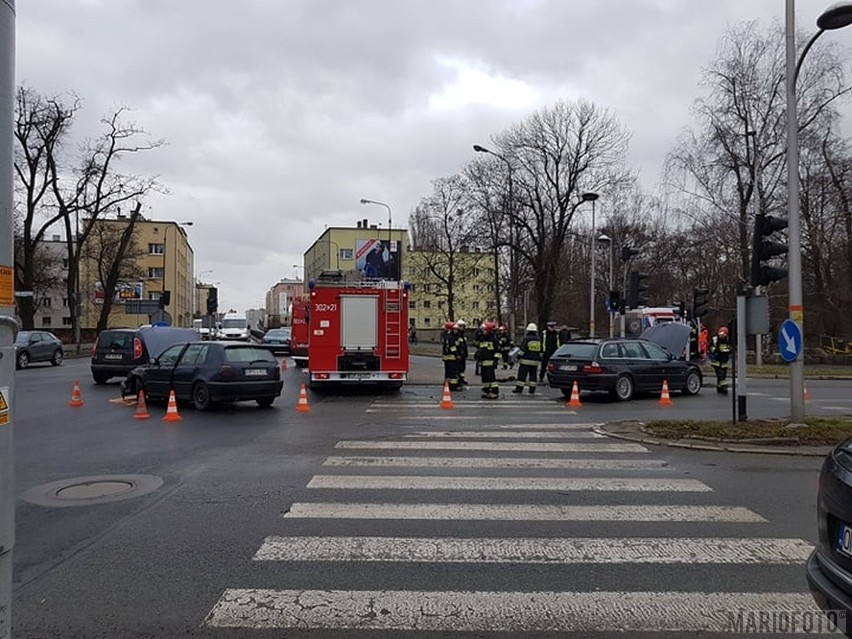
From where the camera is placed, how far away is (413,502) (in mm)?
6660

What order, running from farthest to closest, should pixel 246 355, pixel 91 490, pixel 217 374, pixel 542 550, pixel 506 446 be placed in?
pixel 246 355 → pixel 217 374 → pixel 506 446 → pixel 91 490 → pixel 542 550

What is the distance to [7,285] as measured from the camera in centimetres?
256

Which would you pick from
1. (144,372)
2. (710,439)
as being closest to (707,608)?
(710,439)

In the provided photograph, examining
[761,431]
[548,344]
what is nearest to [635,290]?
[548,344]

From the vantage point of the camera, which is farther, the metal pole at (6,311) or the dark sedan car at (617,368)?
the dark sedan car at (617,368)

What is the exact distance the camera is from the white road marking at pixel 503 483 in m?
7.24

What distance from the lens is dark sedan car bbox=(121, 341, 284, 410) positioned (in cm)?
1421

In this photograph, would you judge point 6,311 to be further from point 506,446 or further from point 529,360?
point 529,360

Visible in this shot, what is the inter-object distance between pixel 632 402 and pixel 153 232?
88337 mm

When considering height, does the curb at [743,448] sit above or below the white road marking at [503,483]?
above

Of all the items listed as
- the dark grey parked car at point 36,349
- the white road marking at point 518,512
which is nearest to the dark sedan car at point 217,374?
the white road marking at point 518,512

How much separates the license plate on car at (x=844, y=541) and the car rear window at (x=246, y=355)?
12.6m

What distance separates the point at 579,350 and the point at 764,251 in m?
6.65

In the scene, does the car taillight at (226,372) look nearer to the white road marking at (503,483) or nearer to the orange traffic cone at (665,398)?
the white road marking at (503,483)
